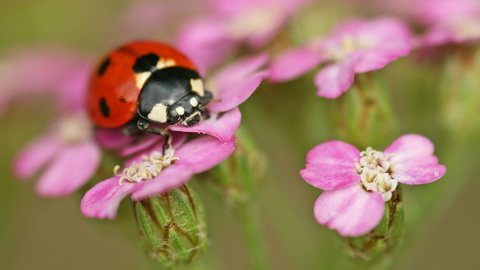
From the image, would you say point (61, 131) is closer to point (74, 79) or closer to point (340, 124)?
point (74, 79)

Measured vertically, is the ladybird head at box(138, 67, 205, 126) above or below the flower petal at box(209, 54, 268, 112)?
above

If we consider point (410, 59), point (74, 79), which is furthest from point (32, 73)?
point (410, 59)

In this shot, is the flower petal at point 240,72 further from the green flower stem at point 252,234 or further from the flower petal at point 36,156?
the flower petal at point 36,156

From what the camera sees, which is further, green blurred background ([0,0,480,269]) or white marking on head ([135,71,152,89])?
green blurred background ([0,0,480,269])

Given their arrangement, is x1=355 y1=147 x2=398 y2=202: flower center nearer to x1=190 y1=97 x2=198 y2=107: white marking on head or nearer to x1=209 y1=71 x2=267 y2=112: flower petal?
x1=209 y1=71 x2=267 y2=112: flower petal

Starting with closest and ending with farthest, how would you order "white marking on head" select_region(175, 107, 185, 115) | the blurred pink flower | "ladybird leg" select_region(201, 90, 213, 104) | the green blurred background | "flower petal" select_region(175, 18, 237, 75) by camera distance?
"white marking on head" select_region(175, 107, 185, 115) → "ladybird leg" select_region(201, 90, 213, 104) → the green blurred background → "flower petal" select_region(175, 18, 237, 75) → the blurred pink flower

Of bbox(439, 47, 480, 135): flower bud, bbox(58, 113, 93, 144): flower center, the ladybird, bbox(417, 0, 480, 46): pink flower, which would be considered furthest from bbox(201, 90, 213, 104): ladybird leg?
bbox(439, 47, 480, 135): flower bud

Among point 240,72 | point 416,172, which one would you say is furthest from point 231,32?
point 416,172

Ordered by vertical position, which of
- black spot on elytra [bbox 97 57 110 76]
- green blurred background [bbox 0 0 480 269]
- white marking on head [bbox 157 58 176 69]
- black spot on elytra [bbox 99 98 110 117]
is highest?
black spot on elytra [bbox 97 57 110 76]
